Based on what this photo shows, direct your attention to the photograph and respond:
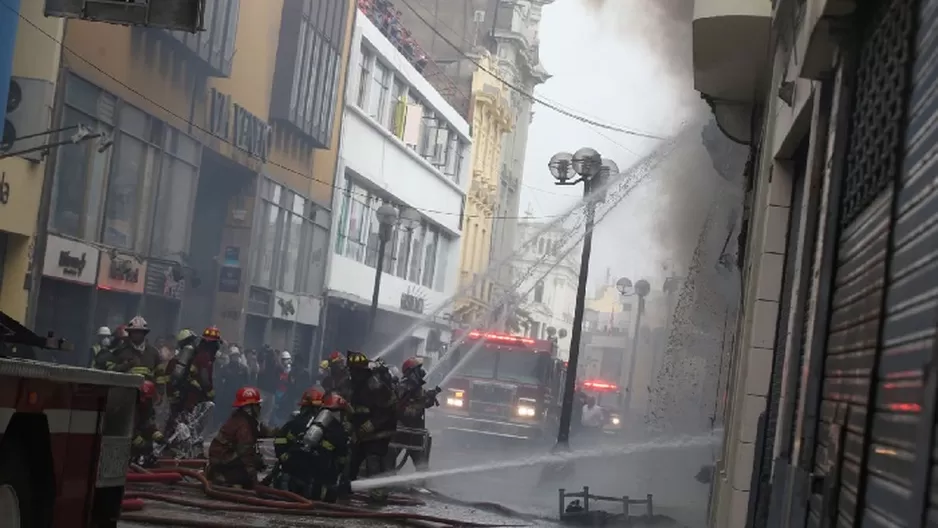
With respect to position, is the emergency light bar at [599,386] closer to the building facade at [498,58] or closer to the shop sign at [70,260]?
the building facade at [498,58]

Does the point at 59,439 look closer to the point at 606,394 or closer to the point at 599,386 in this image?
the point at 599,386

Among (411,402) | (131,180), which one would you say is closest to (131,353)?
(411,402)

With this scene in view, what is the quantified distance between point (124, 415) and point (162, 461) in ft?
22.2

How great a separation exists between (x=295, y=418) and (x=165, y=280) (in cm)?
1357

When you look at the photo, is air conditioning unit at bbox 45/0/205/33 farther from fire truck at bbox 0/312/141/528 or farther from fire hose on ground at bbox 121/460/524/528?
fire truck at bbox 0/312/141/528

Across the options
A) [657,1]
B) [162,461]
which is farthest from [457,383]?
[162,461]

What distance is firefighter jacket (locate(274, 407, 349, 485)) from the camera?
1251 cm

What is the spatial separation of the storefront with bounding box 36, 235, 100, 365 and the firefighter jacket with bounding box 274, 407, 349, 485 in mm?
9467

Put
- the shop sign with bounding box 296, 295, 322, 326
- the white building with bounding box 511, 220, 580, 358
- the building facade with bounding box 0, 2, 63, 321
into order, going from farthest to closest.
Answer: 1. the white building with bounding box 511, 220, 580, 358
2. the shop sign with bounding box 296, 295, 322, 326
3. the building facade with bounding box 0, 2, 63, 321

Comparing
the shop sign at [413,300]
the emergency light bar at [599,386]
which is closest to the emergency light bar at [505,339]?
the shop sign at [413,300]

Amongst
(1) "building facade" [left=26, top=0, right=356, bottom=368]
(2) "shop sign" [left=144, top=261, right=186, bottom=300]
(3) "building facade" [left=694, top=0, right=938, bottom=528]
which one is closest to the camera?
(3) "building facade" [left=694, top=0, right=938, bottom=528]

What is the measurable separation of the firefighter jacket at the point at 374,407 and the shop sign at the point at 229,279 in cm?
1651

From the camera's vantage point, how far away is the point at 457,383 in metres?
27.4

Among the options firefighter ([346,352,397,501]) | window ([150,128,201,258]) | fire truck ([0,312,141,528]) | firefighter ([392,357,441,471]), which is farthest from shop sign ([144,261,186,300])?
fire truck ([0,312,141,528])
